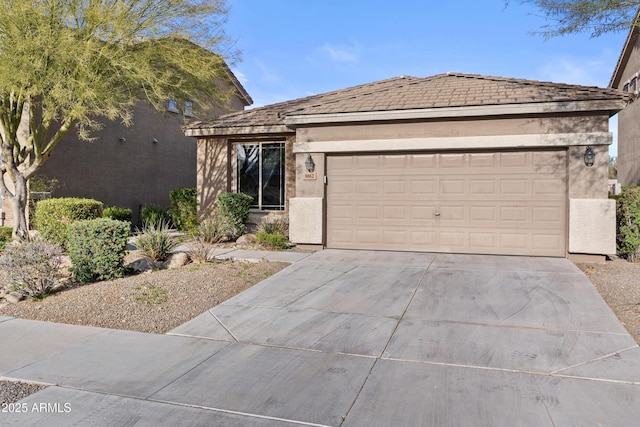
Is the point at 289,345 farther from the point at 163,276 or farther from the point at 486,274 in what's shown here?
the point at 486,274

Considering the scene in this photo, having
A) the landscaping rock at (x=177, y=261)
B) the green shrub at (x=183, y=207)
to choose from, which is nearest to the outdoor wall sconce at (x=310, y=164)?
the landscaping rock at (x=177, y=261)

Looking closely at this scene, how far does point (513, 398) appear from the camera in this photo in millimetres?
4070

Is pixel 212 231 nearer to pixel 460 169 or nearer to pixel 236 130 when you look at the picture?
pixel 236 130

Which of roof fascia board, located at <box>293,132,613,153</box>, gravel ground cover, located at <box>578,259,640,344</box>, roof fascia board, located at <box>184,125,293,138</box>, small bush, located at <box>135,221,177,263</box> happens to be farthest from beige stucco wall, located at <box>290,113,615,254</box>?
small bush, located at <box>135,221,177,263</box>

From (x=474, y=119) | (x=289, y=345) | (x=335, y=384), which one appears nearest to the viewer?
(x=335, y=384)

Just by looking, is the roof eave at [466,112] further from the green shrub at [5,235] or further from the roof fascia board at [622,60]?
the roof fascia board at [622,60]

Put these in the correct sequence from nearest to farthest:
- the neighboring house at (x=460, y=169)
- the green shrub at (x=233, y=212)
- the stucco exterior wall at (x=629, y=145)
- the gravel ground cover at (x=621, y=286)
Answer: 1. the gravel ground cover at (x=621, y=286)
2. the neighboring house at (x=460, y=169)
3. the green shrub at (x=233, y=212)
4. the stucco exterior wall at (x=629, y=145)

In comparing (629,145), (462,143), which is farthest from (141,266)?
(629,145)

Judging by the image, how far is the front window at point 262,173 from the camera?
47.8 ft

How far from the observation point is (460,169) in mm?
11172

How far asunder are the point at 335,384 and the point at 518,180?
812 cm

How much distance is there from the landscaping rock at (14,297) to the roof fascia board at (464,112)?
23.6 feet

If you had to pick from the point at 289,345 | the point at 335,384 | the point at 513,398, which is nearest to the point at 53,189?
the point at 289,345

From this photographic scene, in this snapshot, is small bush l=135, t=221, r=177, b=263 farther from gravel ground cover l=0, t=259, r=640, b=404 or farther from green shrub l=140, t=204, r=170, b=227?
green shrub l=140, t=204, r=170, b=227
